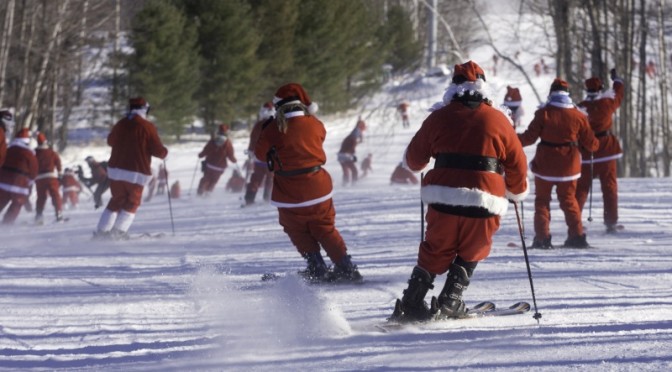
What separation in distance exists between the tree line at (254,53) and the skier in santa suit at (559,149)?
9426mm

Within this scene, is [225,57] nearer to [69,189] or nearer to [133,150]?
[69,189]

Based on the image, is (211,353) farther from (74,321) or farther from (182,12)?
(182,12)

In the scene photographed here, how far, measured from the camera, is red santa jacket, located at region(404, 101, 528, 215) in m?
5.45

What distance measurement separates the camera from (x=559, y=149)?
930 cm

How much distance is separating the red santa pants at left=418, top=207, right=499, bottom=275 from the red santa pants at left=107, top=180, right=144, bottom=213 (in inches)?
249

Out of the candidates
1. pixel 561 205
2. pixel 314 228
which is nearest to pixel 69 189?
pixel 561 205

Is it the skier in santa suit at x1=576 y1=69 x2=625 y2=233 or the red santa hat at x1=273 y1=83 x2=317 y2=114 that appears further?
the skier in santa suit at x1=576 y1=69 x2=625 y2=233

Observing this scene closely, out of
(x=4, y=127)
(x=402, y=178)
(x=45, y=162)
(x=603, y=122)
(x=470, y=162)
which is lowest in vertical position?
(x=402, y=178)

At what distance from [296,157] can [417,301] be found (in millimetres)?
2153

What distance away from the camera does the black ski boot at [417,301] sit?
5.54 meters

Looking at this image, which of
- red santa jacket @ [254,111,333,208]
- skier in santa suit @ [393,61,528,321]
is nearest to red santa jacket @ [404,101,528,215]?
skier in santa suit @ [393,61,528,321]

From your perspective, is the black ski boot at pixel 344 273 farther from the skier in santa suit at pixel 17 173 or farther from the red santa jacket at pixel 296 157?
the skier in santa suit at pixel 17 173

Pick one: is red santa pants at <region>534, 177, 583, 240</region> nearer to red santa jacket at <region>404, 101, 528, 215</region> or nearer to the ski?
the ski

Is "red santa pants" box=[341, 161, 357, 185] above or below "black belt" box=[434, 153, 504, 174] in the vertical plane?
below
